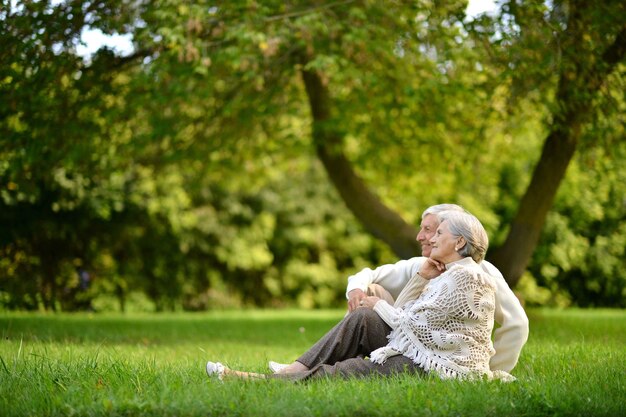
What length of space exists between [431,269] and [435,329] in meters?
0.45

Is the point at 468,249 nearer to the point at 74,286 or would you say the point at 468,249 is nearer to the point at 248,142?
the point at 248,142

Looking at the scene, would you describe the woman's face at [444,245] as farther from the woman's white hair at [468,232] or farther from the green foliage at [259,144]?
the green foliage at [259,144]

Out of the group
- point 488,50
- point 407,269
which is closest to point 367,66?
point 488,50

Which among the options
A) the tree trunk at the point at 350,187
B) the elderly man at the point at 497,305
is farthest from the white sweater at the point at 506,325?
the tree trunk at the point at 350,187

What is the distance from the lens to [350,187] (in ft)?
42.1

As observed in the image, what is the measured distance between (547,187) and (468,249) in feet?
21.6

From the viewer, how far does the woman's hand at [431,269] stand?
17.2ft

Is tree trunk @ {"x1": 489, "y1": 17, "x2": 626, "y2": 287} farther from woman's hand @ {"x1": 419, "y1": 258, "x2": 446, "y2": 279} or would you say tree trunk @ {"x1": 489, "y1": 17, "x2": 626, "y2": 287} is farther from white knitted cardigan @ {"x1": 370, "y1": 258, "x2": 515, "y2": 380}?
white knitted cardigan @ {"x1": 370, "y1": 258, "x2": 515, "y2": 380}

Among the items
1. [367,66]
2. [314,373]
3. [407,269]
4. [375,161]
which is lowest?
[314,373]

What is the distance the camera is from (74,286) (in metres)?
16.6

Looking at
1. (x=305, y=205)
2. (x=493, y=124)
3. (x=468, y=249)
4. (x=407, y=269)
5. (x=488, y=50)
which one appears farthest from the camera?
(x=305, y=205)

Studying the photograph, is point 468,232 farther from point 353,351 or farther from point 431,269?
point 353,351

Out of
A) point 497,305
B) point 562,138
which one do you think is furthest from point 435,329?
point 562,138

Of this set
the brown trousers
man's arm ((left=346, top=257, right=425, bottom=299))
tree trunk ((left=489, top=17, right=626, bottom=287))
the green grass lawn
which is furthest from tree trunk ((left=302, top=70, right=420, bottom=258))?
the brown trousers
